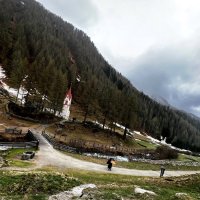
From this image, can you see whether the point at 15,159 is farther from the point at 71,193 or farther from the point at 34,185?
the point at 71,193

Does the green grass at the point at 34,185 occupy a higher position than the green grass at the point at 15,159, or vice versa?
the green grass at the point at 15,159

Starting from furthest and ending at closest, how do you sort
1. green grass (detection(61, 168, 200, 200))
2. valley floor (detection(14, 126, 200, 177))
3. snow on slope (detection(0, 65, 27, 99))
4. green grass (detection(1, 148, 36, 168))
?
snow on slope (detection(0, 65, 27, 99))
valley floor (detection(14, 126, 200, 177))
green grass (detection(1, 148, 36, 168))
green grass (detection(61, 168, 200, 200))

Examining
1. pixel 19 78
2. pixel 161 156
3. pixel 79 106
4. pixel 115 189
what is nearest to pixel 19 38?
pixel 79 106

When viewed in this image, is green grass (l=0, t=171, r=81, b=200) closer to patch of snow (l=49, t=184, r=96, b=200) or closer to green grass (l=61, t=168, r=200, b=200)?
patch of snow (l=49, t=184, r=96, b=200)

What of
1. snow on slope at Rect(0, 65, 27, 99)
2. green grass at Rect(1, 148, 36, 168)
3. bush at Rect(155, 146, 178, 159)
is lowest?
green grass at Rect(1, 148, 36, 168)

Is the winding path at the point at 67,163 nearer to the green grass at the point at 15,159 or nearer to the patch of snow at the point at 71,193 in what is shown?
the green grass at the point at 15,159

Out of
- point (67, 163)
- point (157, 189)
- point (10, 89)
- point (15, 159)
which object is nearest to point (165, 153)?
point (67, 163)

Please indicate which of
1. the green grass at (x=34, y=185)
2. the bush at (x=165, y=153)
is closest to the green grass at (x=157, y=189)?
the green grass at (x=34, y=185)

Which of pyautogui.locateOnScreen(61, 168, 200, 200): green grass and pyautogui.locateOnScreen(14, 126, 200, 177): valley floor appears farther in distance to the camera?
pyautogui.locateOnScreen(14, 126, 200, 177): valley floor

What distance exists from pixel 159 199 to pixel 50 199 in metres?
8.42

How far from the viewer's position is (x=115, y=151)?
81625mm

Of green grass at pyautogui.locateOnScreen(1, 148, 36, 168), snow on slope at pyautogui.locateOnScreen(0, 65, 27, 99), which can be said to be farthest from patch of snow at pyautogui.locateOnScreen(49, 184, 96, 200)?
snow on slope at pyautogui.locateOnScreen(0, 65, 27, 99)

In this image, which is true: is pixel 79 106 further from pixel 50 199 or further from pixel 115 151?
pixel 50 199

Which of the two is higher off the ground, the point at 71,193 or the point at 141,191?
the point at 141,191
